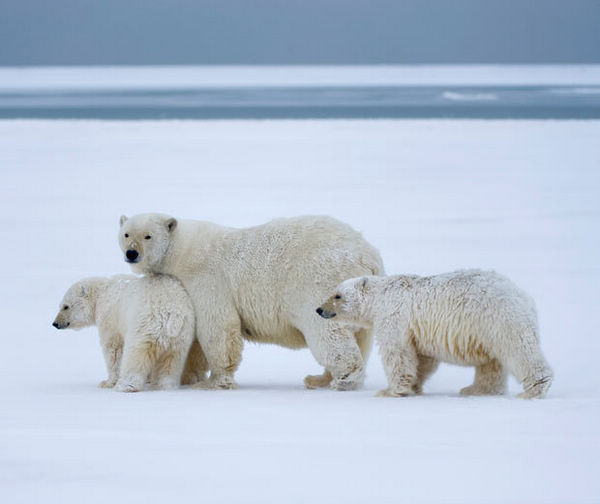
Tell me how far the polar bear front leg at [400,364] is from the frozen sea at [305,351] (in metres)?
0.20

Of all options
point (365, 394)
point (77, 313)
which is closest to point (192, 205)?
point (77, 313)

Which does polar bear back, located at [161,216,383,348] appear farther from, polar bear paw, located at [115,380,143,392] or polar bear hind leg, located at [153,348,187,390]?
polar bear paw, located at [115,380,143,392]

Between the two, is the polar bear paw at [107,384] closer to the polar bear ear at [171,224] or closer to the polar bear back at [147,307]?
the polar bear back at [147,307]

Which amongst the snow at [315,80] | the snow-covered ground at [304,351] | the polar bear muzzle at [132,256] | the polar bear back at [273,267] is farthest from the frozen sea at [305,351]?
the snow at [315,80]

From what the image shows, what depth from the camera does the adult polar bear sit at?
7.27 m

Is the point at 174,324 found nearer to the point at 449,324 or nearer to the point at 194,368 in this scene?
the point at 194,368

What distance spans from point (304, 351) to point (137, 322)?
2697 mm

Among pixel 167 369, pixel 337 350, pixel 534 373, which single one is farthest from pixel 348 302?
pixel 167 369

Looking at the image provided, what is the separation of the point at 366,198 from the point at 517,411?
9.86 metres

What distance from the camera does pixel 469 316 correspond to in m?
6.52

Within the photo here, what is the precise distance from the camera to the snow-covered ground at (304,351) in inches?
189

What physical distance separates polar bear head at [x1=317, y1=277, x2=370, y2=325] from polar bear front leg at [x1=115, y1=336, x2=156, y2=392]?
1.20 m

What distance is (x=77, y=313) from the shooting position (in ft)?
25.2

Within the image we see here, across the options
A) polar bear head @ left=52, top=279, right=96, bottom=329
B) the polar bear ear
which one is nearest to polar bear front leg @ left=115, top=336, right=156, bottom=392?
polar bear head @ left=52, top=279, right=96, bottom=329
